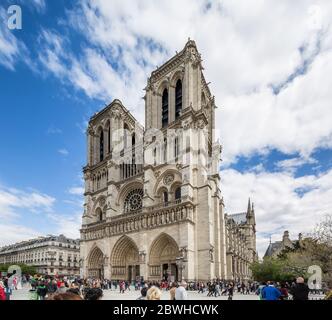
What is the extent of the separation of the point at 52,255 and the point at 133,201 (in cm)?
3705

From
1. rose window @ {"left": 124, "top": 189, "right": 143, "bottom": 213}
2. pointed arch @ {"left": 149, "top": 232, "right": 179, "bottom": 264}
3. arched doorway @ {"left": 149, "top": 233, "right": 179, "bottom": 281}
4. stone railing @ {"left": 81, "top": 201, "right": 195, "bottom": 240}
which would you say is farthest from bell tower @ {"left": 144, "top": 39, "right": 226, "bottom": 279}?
rose window @ {"left": 124, "top": 189, "right": 143, "bottom": 213}

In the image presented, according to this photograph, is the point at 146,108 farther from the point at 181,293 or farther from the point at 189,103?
the point at 181,293

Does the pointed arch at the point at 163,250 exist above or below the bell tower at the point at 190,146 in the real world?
below

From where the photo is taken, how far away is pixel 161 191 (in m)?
35.2

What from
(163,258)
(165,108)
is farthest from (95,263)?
(165,108)

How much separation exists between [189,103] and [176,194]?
930cm

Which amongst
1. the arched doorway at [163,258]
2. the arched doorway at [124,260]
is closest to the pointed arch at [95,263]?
the arched doorway at [124,260]

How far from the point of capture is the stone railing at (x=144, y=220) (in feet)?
101

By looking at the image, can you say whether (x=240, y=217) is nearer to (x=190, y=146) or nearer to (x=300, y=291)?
(x=190, y=146)

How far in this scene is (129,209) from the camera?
3850 cm

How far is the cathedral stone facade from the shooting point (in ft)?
101

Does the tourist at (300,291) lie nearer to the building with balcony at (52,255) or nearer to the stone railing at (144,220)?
the stone railing at (144,220)

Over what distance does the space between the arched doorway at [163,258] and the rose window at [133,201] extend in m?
5.79
